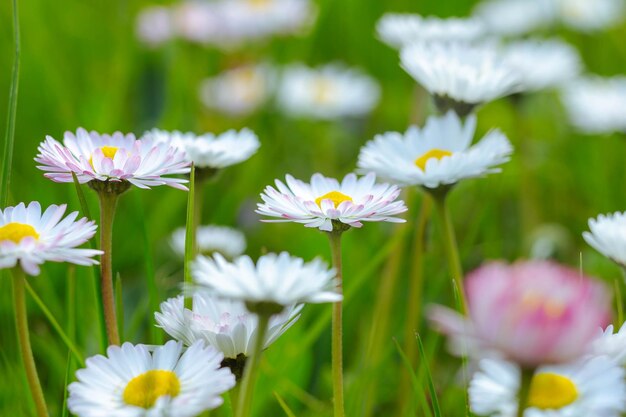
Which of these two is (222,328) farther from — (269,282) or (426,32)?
(426,32)

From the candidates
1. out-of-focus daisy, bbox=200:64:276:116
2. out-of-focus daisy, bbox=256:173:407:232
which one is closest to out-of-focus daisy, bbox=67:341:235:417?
out-of-focus daisy, bbox=256:173:407:232

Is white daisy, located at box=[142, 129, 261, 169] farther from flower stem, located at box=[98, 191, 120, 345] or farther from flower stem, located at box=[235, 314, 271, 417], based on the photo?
flower stem, located at box=[235, 314, 271, 417]

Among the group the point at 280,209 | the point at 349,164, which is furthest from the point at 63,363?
the point at 349,164

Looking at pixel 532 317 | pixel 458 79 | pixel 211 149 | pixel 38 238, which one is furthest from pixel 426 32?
pixel 532 317

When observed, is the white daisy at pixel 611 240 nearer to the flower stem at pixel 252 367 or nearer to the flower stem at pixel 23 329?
the flower stem at pixel 252 367

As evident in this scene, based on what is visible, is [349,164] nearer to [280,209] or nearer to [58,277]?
[58,277]

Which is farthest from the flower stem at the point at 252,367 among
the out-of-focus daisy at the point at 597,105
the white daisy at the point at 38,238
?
the out-of-focus daisy at the point at 597,105
